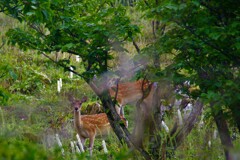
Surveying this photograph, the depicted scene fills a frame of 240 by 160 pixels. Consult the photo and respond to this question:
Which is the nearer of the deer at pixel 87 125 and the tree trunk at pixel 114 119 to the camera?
the tree trunk at pixel 114 119

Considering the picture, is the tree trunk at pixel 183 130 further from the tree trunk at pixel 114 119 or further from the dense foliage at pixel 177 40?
the dense foliage at pixel 177 40

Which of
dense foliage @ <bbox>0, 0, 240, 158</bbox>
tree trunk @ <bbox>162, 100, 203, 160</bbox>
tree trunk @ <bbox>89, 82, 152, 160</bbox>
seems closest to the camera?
dense foliage @ <bbox>0, 0, 240, 158</bbox>

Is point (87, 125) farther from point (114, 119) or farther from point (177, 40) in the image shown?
point (177, 40)

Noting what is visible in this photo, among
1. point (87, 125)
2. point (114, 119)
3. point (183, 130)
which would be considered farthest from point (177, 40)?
point (87, 125)

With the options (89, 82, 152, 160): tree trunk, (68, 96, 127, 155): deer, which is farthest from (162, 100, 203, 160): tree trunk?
(68, 96, 127, 155): deer

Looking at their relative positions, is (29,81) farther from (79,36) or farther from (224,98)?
(224,98)

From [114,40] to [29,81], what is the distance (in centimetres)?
798

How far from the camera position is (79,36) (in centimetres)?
580

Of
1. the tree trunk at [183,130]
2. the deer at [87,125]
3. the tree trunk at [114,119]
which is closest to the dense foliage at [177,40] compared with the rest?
the tree trunk at [114,119]

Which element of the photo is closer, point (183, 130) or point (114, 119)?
point (183, 130)

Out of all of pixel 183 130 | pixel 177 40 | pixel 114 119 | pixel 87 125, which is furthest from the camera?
pixel 87 125

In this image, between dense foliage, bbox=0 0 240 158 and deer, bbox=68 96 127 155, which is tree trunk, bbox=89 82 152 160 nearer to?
dense foliage, bbox=0 0 240 158

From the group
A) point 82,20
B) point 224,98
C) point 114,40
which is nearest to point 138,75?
point 114,40

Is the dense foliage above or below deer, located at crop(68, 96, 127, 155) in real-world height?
above
